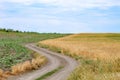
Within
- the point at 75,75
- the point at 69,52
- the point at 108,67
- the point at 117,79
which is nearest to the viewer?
the point at 117,79

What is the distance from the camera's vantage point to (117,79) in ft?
63.9

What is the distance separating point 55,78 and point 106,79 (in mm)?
10627

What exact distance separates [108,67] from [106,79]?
9.61 m

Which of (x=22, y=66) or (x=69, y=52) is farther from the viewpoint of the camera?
(x=69, y=52)

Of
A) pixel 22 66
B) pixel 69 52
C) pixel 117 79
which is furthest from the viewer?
pixel 69 52

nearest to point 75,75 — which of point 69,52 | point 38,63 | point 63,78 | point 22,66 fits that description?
point 63,78

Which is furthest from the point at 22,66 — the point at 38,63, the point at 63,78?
the point at 63,78

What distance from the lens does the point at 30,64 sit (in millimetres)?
38438

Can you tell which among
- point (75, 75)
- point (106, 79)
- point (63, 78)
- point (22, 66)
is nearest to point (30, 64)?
point (22, 66)

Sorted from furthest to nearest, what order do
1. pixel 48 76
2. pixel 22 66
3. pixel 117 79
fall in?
pixel 22 66
pixel 48 76
pixel 117 79

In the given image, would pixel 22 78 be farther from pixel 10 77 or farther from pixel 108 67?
pixel 108 67

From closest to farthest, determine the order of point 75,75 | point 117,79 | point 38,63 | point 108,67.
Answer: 1. point 117,79
2. point 75,75
3. point 108,67
4. point 38,63

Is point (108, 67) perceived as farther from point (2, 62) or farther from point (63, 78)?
point (2, 62)

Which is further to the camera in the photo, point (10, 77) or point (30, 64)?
point (30, 64)
